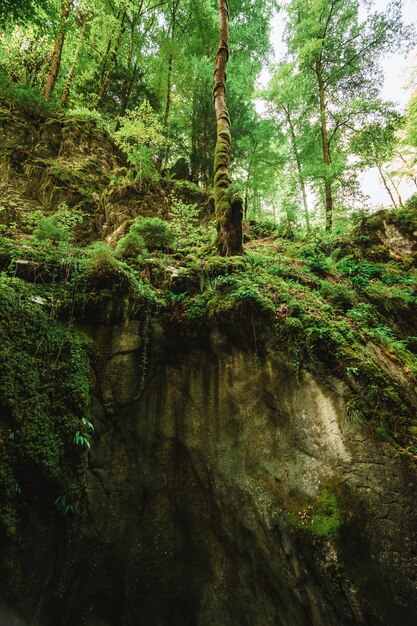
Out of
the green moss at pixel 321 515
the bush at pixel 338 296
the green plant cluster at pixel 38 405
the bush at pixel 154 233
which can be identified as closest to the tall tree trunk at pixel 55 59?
the bush at pixel 154 233

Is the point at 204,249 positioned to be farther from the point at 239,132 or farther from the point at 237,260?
the point at 239,132

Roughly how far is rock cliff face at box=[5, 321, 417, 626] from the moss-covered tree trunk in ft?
7.66

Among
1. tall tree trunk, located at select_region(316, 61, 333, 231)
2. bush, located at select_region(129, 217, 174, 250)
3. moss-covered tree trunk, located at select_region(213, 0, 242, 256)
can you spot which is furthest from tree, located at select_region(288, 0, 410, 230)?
bush, located at select_region(129, 217, 174, 250)

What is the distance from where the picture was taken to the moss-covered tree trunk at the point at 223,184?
249 inches

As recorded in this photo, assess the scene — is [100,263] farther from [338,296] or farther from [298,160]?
[298,160]

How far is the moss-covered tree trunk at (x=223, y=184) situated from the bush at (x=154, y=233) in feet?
4.10

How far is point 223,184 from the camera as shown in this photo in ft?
22.3

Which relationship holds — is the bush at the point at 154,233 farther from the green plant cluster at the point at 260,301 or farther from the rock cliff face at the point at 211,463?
the rock cliff face at the point at 211,463

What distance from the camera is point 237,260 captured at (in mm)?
5875

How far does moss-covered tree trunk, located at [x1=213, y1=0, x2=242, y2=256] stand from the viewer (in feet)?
20.7

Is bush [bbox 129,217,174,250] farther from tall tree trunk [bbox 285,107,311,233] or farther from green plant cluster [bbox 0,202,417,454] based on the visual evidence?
tall tree trunk [bbox 285,107,311,233]

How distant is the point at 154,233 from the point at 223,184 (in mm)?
1951

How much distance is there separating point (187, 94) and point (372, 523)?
60.3ft

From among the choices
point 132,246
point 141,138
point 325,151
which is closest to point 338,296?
point 132,246
